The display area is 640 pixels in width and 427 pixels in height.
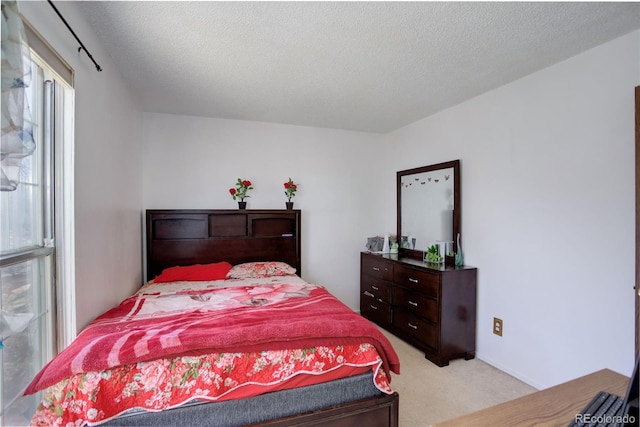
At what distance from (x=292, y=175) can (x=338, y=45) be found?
6.51 ft

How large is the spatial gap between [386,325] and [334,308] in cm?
175

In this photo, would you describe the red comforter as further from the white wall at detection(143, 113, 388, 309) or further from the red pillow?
the white wall at detection(143, 113, 388, 309)

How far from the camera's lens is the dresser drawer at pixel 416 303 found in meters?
2.78

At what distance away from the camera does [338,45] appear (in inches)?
78.5

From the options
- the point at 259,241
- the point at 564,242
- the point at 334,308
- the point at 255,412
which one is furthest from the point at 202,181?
the point at 564,242

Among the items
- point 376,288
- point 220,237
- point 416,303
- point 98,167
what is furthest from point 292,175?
point 98,167

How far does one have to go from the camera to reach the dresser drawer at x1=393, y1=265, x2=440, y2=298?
2758 mm

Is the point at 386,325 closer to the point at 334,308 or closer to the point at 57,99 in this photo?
the point at 334,308

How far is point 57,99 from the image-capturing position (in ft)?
5.00

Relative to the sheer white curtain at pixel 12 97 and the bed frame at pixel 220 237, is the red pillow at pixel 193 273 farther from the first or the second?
the sheer white curtain at pixel 12 97

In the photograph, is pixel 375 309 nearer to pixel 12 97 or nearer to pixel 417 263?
pixel 417 263

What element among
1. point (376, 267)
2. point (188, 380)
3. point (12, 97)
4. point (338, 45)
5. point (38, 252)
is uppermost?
point (338, 45)

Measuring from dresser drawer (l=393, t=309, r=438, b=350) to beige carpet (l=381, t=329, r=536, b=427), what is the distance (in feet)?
0.58

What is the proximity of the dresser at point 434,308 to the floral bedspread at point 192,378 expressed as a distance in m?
1.16
